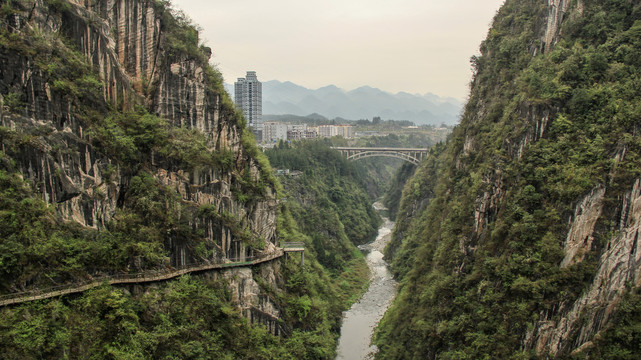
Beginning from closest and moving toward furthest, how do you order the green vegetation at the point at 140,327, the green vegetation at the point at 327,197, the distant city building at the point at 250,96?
the green vegetation at the point at 140,327 < the green vegetation at the point at 327,197 < the distant city building at the point at 250,96

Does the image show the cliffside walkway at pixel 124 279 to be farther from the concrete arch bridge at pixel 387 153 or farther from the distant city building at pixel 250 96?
the distant city building at pixel 250 96

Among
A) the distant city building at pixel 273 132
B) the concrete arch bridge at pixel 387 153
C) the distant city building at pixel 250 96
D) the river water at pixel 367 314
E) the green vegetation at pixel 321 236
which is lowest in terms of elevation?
the river water at pixel 367 314

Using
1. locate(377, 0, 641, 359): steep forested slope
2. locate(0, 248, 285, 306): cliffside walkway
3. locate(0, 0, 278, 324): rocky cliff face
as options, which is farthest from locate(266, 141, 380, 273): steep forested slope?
locate(0, 248, 285, 306): cliffside walkway

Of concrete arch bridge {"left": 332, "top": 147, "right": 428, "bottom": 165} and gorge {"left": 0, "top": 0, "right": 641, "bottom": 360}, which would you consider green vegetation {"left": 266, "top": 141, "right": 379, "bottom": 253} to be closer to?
concrete arch bridge {"left": 332, "top": 147, "right": 428, "bottom": 165}

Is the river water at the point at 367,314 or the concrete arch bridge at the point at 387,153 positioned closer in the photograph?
the river water at the point at 367,314

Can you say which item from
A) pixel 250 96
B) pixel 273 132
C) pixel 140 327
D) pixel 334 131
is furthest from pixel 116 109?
pixel 334 131

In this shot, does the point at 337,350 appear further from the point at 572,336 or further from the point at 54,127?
the point at 54,127

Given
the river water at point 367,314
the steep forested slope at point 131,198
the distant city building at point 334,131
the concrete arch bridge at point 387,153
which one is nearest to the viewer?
the steep forested slope at point 131,198

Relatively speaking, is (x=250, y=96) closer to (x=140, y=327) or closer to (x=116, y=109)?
(x=116, y=109)

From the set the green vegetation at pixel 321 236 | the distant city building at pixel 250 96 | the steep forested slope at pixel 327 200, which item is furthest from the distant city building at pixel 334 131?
the steep forested slope at pixel 327 200
